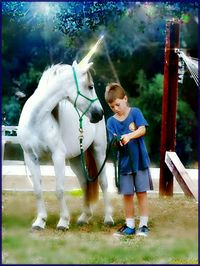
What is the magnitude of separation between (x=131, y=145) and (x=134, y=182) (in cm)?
16

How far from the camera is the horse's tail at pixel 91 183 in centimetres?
279

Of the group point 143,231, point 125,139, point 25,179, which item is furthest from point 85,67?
point 143,231

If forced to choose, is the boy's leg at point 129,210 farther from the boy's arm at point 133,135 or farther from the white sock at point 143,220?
the boy's arm at point 133,135

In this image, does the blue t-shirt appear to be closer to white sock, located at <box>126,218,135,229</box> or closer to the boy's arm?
the boy's arm

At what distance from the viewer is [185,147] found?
3346 mm

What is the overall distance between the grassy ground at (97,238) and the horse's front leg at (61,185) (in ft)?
0.13

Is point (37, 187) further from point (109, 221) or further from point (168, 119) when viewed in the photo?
point (168, 119)

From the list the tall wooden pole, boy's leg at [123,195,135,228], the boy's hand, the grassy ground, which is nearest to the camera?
the grassy ground

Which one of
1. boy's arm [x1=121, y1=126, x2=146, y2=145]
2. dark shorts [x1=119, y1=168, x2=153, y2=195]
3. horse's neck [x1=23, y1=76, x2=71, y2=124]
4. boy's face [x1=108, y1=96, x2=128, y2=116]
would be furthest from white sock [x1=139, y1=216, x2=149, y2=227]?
horse's neck [x1=23, y1=76, x2=71, y2=124]

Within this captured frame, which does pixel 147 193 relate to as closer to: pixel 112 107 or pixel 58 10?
pixel 112 107

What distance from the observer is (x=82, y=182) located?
9.20 ft

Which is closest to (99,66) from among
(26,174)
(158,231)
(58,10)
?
(58,10)

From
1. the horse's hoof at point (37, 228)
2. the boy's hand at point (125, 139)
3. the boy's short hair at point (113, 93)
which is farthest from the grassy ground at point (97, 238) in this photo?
the boy's short hair at point (113, 93)

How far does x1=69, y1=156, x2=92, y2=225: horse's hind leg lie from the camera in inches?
109
